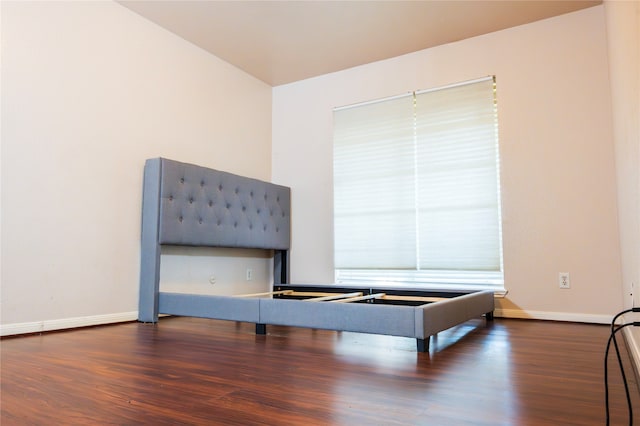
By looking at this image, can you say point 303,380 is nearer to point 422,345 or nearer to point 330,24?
point 422,345

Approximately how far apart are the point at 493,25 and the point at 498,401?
9.95 feet

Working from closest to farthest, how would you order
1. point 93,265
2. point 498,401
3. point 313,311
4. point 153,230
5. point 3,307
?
point 498,401, point 313,311, point 3,307, point 93,265, point 153,230

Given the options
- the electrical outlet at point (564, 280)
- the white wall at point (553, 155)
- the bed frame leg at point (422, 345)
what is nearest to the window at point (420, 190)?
the white wall at point (553, 155)

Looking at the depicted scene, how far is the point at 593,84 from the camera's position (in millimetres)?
3131

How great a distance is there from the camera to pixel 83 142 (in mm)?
2840

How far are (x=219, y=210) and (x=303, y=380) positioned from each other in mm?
2190

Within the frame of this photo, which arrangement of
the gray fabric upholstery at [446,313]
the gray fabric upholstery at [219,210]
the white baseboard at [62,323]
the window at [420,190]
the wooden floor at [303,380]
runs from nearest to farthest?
1. the wooden floor at [303,380]
2. the gray fabric upholstery at [446,313]
3. the white baseboard at [62,323]
4. the gray fabric upholstery at [219,210]
5. the window at [420,190]

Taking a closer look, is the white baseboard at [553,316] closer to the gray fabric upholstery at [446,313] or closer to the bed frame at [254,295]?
the bed frame at [254,295]

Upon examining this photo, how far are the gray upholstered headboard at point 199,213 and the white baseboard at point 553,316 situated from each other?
6.43 feet

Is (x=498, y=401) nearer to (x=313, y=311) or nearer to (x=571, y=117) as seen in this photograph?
(x=313, y=311)

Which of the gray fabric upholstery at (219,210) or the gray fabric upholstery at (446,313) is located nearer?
the gray fabric upholstery at (446,313)

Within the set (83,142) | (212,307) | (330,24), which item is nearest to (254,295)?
(212,307)

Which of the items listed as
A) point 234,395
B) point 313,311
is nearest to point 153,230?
point 313,311

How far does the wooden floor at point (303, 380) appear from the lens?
116 cm
